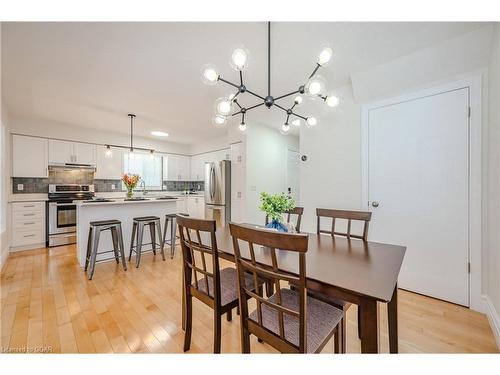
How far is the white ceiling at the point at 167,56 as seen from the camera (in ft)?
5.52

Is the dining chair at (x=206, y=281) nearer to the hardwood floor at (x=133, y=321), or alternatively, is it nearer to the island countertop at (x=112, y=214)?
the hardwood floor at (x=133, y=321)

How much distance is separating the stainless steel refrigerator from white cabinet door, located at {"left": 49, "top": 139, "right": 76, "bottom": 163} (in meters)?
2.77

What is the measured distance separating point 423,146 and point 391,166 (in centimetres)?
33

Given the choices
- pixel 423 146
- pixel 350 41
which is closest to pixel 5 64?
pixel 350 41

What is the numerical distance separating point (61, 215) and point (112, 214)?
5.12ft

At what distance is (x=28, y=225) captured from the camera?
3.69m

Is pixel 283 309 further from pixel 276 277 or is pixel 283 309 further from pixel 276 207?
pixel 276 207

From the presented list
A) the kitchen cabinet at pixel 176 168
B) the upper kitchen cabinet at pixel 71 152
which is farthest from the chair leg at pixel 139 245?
the kitchen cabinet at pixel 176 168

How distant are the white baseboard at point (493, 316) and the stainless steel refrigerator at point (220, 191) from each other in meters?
3.75

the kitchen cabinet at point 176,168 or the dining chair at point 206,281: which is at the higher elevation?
the kitchen cabinet at point 176,168

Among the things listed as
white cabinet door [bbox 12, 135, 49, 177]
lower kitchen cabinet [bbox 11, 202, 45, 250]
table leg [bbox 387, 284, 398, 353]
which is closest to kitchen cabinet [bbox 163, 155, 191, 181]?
white cabinet door [bbox 12, 135, 49, 177]

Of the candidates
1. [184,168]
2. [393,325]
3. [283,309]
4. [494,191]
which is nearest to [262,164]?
[184,168]

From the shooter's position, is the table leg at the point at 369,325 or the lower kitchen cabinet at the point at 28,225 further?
the lower kitchen cabinet at the point at 28,225
